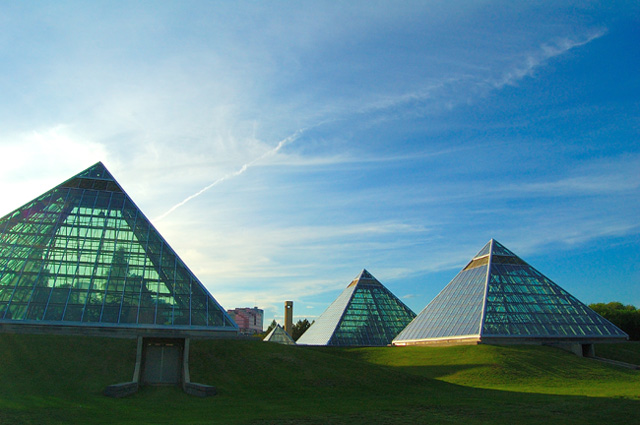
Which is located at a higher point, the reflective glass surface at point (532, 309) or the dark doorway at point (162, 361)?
the reflective glass surface at point (532, 309)

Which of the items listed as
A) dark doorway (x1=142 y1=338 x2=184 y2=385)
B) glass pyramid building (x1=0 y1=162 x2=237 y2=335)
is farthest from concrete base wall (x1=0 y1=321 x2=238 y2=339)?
dark doorway (x1=142 y1=338 x2=184 y2=385)

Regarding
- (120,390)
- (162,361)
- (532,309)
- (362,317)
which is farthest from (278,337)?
(120,390)

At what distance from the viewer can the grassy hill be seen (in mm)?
19828

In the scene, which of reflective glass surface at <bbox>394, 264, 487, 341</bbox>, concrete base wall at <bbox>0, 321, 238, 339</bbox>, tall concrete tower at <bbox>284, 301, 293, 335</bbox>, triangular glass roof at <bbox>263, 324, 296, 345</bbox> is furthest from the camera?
tall concrete tower at <bbox>284, 301, 293, 335</bbox>

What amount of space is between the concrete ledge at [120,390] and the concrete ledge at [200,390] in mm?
3080

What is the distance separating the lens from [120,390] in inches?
1000

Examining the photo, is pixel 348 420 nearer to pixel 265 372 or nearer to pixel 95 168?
pixel 265 372

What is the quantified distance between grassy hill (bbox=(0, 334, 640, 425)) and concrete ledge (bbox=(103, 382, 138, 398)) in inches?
21.9

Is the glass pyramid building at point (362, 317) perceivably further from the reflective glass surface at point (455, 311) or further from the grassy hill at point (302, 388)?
the grassy hill at point (302, 388)

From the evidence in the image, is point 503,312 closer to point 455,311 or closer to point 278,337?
point 455,311

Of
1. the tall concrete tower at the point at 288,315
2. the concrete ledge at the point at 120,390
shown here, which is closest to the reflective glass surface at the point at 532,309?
the concrete ledge at the point at 120,390

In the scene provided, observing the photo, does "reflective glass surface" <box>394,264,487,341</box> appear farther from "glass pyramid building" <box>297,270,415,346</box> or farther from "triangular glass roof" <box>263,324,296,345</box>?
"triangular glass roof" <box>263,324,296,345</box>

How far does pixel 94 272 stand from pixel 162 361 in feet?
→ 36.6

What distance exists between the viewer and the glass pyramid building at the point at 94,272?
36562 millimetres
